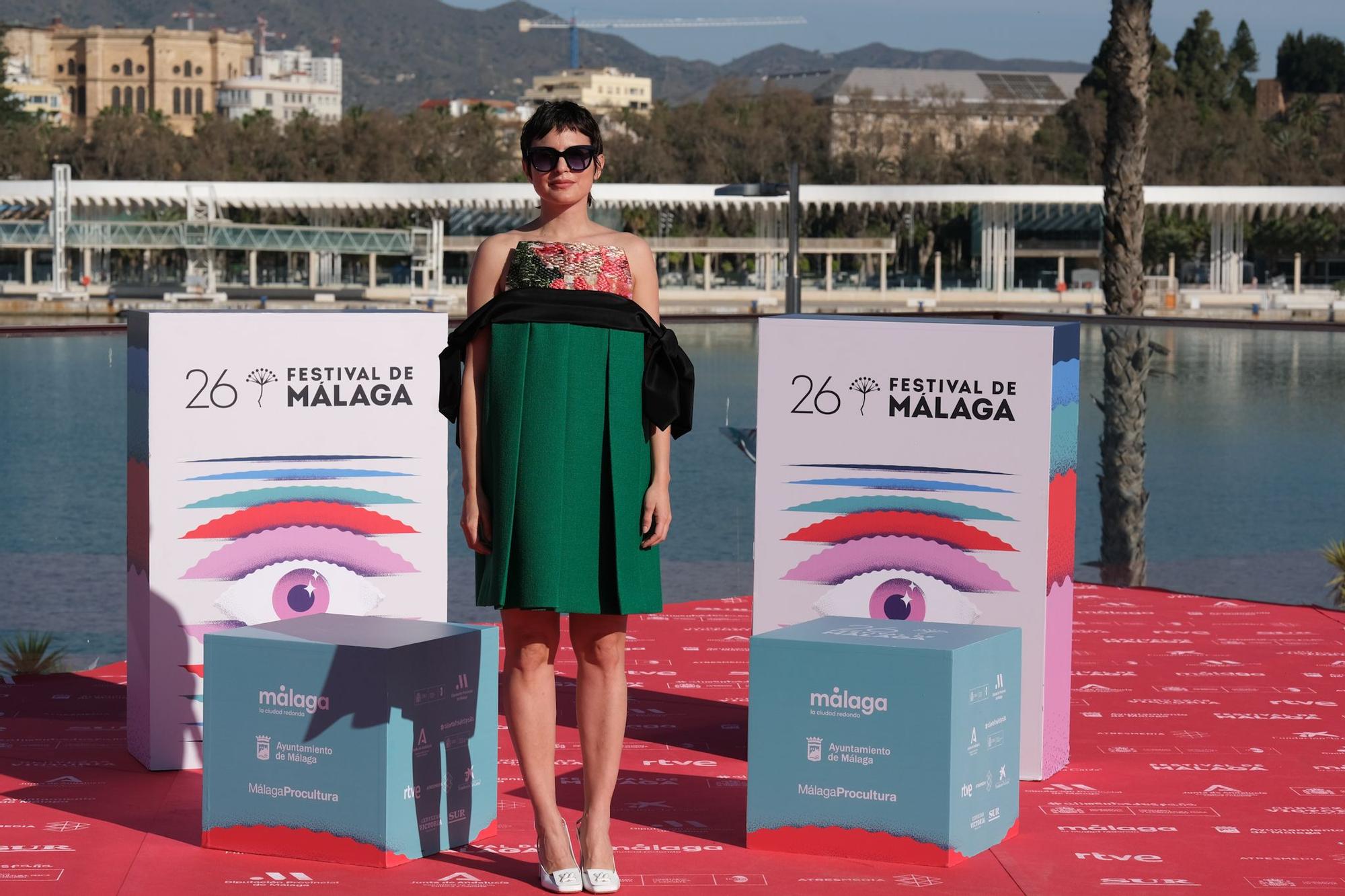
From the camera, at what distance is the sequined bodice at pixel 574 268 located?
12.0 ft

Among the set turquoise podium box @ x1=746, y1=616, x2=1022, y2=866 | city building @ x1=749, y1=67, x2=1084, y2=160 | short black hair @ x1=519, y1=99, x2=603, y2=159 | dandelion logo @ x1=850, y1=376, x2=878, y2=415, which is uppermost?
city building @ x1=749, y1=67, x2=1084, y2=160

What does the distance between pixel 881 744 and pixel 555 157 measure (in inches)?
54.3

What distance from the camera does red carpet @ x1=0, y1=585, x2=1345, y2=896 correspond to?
3.72 meters

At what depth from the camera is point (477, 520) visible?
11.9ft

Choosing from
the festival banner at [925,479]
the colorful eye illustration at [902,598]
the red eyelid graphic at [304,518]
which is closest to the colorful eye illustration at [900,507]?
the festival banner at [925,479]

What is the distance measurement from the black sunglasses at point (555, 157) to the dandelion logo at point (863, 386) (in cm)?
138

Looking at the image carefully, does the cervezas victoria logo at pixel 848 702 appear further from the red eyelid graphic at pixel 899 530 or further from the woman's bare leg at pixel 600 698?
the red eyelid graphic at pixel 899 530

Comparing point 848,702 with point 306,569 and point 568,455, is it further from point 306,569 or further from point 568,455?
point 306,569

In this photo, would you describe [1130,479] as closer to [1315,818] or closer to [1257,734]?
[1257,734]

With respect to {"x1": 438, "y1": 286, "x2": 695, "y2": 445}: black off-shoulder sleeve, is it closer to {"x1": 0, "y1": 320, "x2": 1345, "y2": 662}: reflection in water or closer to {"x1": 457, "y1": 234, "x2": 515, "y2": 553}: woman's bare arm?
{"x1": 457, "y1": 234, "x2": 515, "y2": 553}: woman's bare arm

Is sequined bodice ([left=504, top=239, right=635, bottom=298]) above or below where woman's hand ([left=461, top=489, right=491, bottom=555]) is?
above

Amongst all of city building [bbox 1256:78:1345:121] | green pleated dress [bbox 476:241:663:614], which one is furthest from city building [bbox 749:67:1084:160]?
green pleated dress [bbox 476:241:663:614]

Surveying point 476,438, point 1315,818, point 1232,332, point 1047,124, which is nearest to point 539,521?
point 476,438

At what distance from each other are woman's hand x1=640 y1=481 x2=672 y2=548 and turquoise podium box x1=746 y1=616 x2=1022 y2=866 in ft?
1.48
